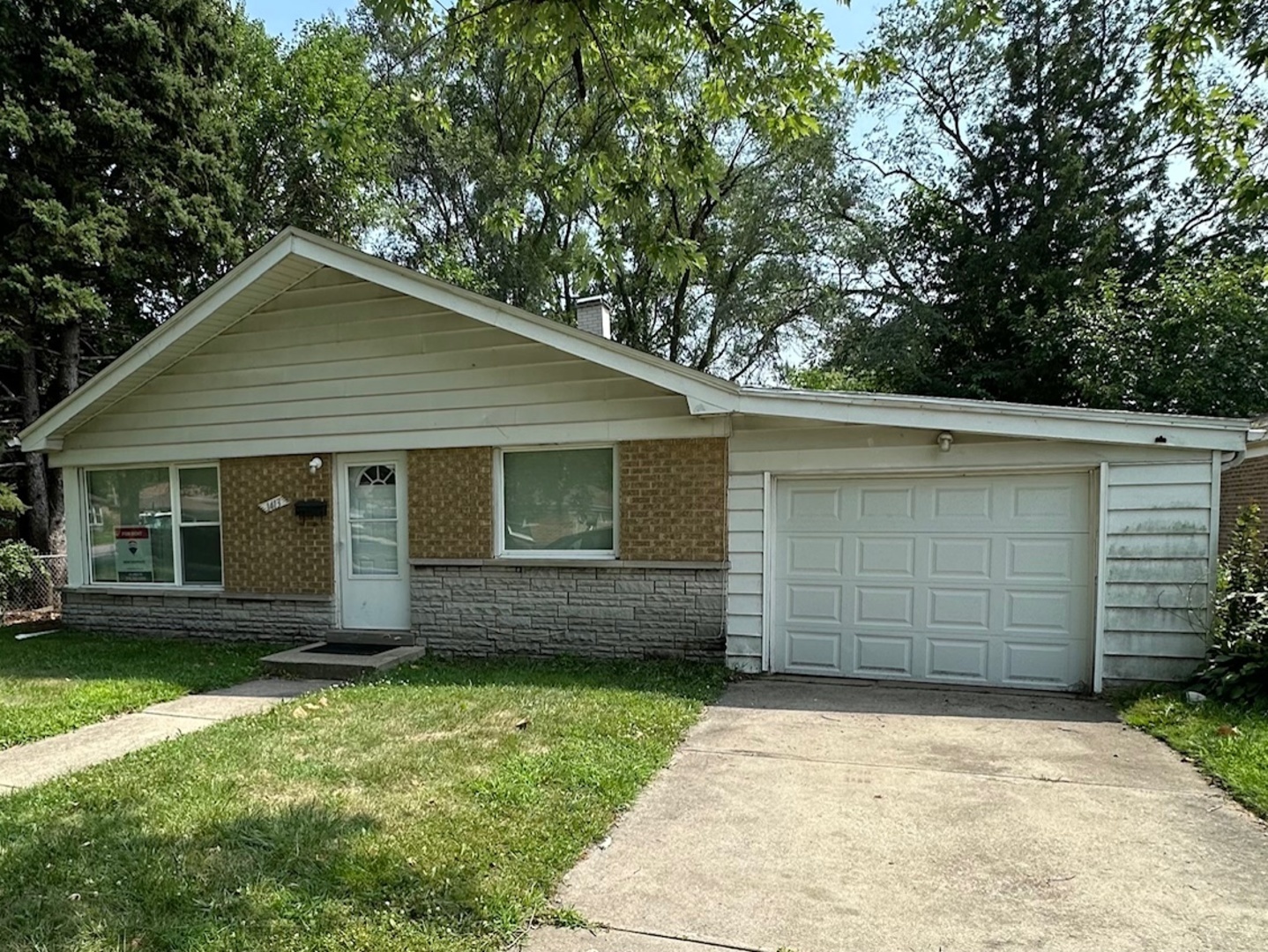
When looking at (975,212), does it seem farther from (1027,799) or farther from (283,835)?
(283,835)

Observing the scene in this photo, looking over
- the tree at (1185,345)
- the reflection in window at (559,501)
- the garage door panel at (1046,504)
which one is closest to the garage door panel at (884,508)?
A: the garage door panel at (1046,504)

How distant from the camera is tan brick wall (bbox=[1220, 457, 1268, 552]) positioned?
1068 centimetres

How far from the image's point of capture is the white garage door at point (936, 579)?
6.17 meters

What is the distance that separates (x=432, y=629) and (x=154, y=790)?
3859 mm

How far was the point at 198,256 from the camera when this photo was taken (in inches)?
529

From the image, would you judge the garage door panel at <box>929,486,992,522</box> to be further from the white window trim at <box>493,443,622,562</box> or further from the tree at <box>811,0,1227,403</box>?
the tree at <box>811,0,1227,403</box>

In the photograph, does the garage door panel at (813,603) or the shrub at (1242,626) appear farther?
the garage door panel at (813,603)

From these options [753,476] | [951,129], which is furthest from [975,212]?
[753,476]

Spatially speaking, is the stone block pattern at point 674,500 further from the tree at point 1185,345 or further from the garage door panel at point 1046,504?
the tree at point 1185,345

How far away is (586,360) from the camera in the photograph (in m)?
6.92

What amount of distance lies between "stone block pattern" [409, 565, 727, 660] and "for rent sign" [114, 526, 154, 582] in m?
3.90

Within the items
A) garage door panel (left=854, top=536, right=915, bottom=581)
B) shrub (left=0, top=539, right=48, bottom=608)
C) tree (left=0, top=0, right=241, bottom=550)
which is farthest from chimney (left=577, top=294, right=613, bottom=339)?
shrub (left=0, top=539, right=48, bottom=608)

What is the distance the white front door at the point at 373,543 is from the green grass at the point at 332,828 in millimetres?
2543

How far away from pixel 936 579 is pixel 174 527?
870 centimetres
